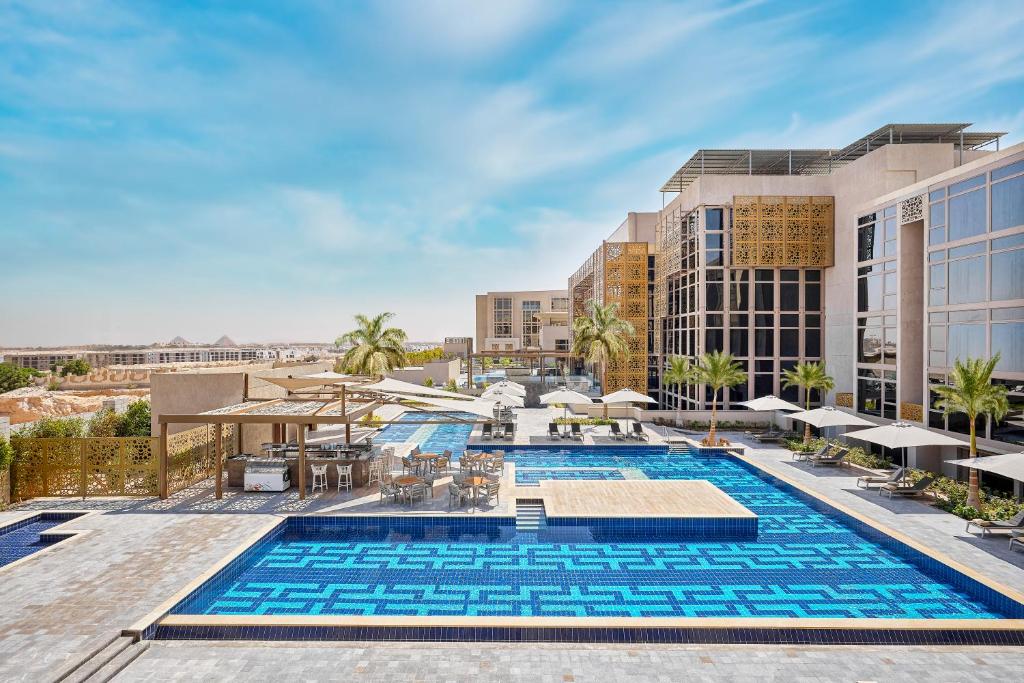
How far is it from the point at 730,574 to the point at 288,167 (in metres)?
32.4

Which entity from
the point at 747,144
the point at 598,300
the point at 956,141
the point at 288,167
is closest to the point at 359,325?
the point at 288,167

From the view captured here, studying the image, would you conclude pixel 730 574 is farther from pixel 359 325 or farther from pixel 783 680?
pixel 359 325

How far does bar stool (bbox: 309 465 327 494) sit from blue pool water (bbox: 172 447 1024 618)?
204cm

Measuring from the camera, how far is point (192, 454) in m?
13.6

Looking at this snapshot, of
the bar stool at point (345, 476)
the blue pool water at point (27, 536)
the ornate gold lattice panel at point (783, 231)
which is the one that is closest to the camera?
the blue pool water at point (27, 536)

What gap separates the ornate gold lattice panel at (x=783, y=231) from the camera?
22891 mm

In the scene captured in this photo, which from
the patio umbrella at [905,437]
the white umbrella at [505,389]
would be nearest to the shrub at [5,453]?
the white umbrella at [505,389]

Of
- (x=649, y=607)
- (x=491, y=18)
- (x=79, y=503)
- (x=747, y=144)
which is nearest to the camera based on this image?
(x=649, y=607)

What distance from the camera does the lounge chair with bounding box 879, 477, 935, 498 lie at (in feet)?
42.2

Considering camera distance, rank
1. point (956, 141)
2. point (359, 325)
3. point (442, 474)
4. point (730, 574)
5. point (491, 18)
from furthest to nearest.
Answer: point (359, 325)
point (956, 141)
point (491, 18)
point (442, 474)
point (730, 574)

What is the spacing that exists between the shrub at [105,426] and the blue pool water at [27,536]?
38.6ft

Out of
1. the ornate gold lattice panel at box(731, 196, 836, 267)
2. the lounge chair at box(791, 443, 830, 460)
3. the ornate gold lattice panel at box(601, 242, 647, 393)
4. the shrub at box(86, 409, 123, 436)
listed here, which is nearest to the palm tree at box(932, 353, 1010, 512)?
the lounge chair at box(791, 443, 830, 460)

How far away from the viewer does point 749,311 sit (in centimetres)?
2366

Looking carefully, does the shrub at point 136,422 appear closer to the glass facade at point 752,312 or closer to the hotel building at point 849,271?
the hotel building at point 849,271
